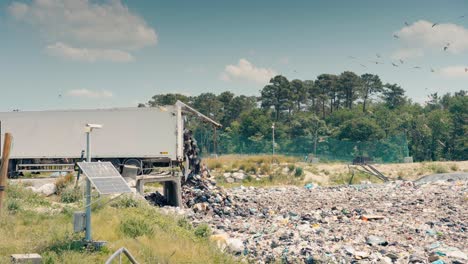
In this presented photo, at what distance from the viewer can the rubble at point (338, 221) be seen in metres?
11.6

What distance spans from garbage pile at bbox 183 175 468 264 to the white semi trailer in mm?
1792

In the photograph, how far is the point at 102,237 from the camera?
10109 mm

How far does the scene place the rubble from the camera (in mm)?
11578

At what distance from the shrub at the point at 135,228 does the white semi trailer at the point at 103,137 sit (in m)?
7.75

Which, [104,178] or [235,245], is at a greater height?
[104,178]

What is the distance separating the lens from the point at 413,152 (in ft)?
145

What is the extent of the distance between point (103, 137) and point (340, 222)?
9.43 m


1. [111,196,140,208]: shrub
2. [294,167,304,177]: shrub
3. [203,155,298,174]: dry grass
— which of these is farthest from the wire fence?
[111,196,140,208]: shrub

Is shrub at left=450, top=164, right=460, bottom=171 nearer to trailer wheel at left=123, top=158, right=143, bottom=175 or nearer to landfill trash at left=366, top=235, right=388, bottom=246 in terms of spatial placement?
trailer wheel at left=123, top=158, right=143, bottom=175

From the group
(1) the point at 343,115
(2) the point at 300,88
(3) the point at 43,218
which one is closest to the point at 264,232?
(3) the point at 43,218

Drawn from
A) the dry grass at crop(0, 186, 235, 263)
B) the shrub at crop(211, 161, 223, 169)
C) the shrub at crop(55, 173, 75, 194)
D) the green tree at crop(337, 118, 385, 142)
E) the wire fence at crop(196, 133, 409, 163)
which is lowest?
the dry grass at crop(0, 186, 235, 263)

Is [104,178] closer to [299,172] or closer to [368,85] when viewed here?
[299,172]

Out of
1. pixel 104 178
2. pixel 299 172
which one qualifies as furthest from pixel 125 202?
pixel 299 172

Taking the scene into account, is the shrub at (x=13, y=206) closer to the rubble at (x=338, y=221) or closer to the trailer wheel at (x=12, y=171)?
the rubble at (x=338, y=221)
